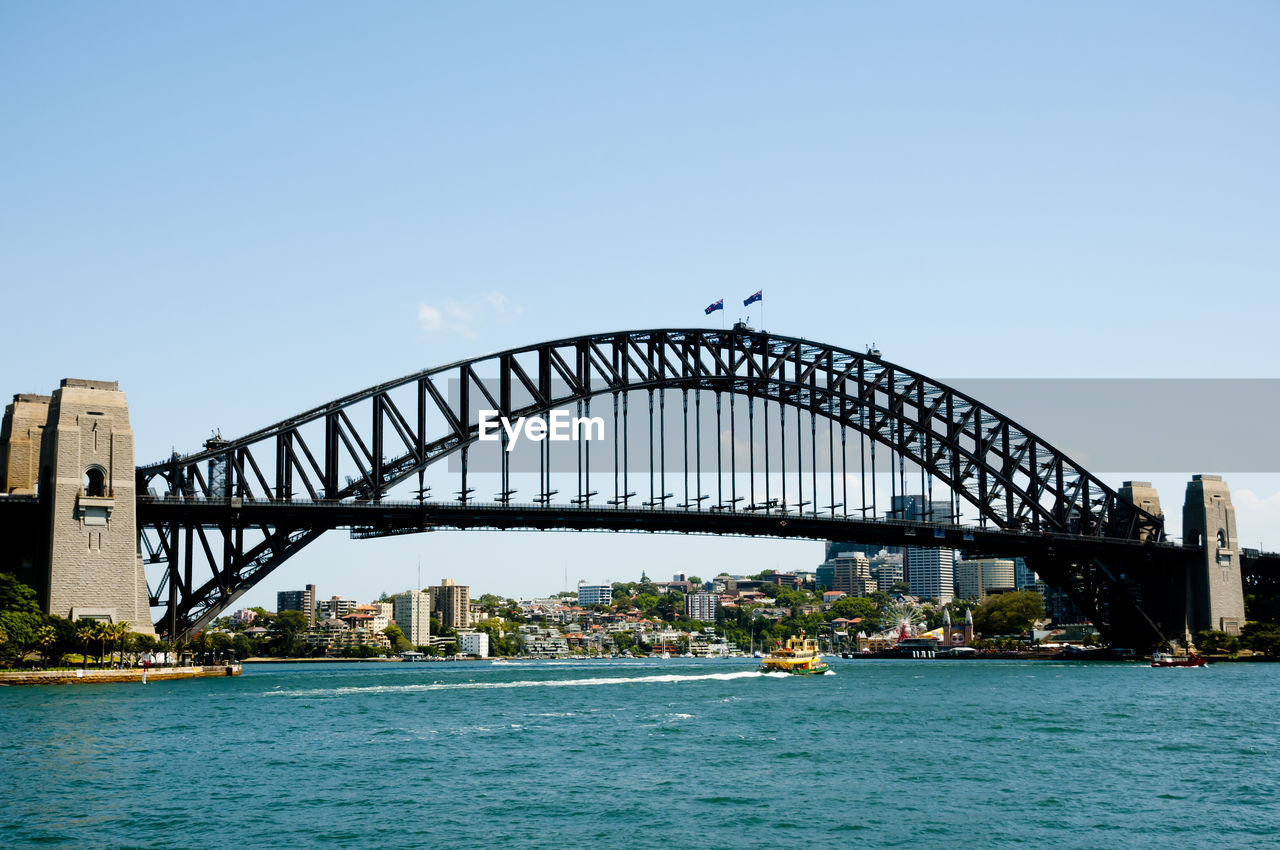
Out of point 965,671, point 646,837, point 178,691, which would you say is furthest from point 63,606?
point 965,671

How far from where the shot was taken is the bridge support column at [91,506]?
76688 millimetres

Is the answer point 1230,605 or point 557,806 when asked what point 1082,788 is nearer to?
point 557,806

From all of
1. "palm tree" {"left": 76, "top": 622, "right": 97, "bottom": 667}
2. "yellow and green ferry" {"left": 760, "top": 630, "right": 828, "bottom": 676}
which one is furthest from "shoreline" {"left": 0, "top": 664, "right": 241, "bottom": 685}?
"yellow and green ferry" {"left": 760, "top": 630, "right": 828, "bottom": 676}

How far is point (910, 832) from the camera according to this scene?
33.2m

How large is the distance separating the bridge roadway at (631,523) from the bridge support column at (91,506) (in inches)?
129

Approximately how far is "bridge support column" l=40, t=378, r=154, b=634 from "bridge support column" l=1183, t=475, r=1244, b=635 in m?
93.1

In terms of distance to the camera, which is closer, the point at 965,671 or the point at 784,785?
the point at 784,785

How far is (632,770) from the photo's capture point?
43250 mm

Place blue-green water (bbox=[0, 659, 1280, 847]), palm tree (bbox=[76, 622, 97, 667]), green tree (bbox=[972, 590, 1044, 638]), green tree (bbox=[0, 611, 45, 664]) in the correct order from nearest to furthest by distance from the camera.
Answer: blue-green water (bbox=[0, 659, 1280, 847]) → green tree (bbox=[0, 611, 45, 664]) → palm tree (bbox=[76, 622, 97, 667]) → green tree (bbox=[972, 590, 1044, 638])

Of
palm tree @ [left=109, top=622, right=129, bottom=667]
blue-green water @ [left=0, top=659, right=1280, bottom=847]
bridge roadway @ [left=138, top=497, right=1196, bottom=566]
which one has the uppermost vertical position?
bridge roadway @ [left=138, top=497, right=1196, bottom=566]

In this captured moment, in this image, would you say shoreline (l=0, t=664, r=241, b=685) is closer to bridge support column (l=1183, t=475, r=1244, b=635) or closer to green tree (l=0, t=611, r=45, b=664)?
green tree (l=0, t=611, r=45, b=664)

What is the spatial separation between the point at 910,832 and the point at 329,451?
215 feet

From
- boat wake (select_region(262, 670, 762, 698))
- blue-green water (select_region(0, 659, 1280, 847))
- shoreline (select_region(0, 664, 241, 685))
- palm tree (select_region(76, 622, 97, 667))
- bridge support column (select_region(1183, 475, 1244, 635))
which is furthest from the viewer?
bridge support column (select_region(1183, 475, 1244, 635))

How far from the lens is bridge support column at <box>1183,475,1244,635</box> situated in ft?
408
